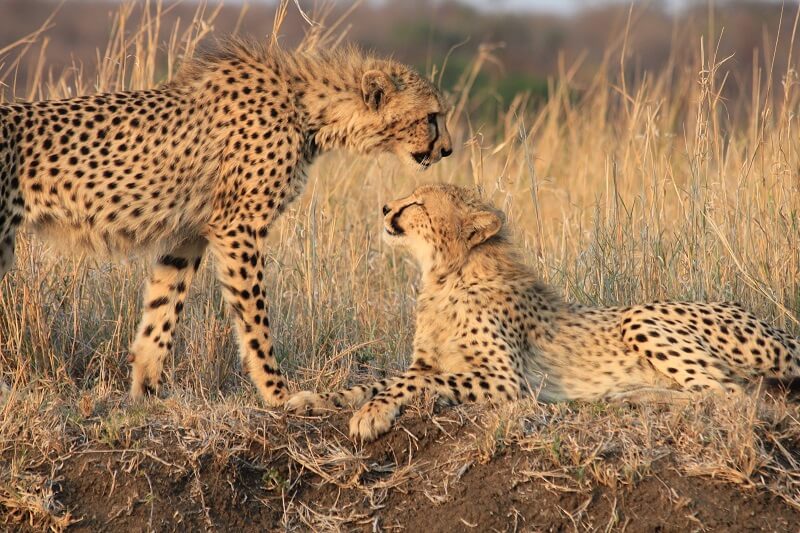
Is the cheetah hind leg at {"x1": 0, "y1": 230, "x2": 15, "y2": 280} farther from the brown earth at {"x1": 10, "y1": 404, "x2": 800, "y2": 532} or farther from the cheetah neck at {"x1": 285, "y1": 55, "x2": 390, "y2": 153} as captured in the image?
the cheetah neck at {"x1": 285, "y1": 55, "x2": 390, "y2": 153}

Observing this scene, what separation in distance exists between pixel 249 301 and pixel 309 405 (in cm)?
52

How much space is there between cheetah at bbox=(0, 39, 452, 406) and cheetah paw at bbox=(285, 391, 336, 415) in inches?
9.4

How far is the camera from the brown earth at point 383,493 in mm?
3211

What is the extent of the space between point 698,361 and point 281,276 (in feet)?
6.28

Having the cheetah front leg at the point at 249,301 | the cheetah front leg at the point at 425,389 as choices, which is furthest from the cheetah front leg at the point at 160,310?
the cheetah front leg at the point at 425,389

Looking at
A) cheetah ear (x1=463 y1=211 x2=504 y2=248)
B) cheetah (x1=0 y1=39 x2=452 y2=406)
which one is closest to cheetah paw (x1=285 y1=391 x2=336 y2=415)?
cheetah (x1=0 y1=39 x2=452 y2=406)

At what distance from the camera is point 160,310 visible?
427 cm

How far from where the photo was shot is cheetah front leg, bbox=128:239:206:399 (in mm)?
4215

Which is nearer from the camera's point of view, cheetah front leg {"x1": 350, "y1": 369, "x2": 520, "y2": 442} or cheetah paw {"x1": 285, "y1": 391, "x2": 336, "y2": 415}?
cheetah front leg {"x1": 350, "y1": 369, "x2": 520, "y2": 442}

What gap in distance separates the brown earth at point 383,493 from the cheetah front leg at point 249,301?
516 mm

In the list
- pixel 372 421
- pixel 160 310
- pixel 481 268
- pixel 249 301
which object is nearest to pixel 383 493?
pixel 372 421

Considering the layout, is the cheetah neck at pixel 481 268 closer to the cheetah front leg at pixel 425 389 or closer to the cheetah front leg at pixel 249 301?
the cheetah front leg at pixel 425 389

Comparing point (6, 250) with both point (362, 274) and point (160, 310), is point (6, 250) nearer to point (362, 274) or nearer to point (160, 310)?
point (160, 310)

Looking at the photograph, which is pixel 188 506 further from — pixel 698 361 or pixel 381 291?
pixel 381 291
